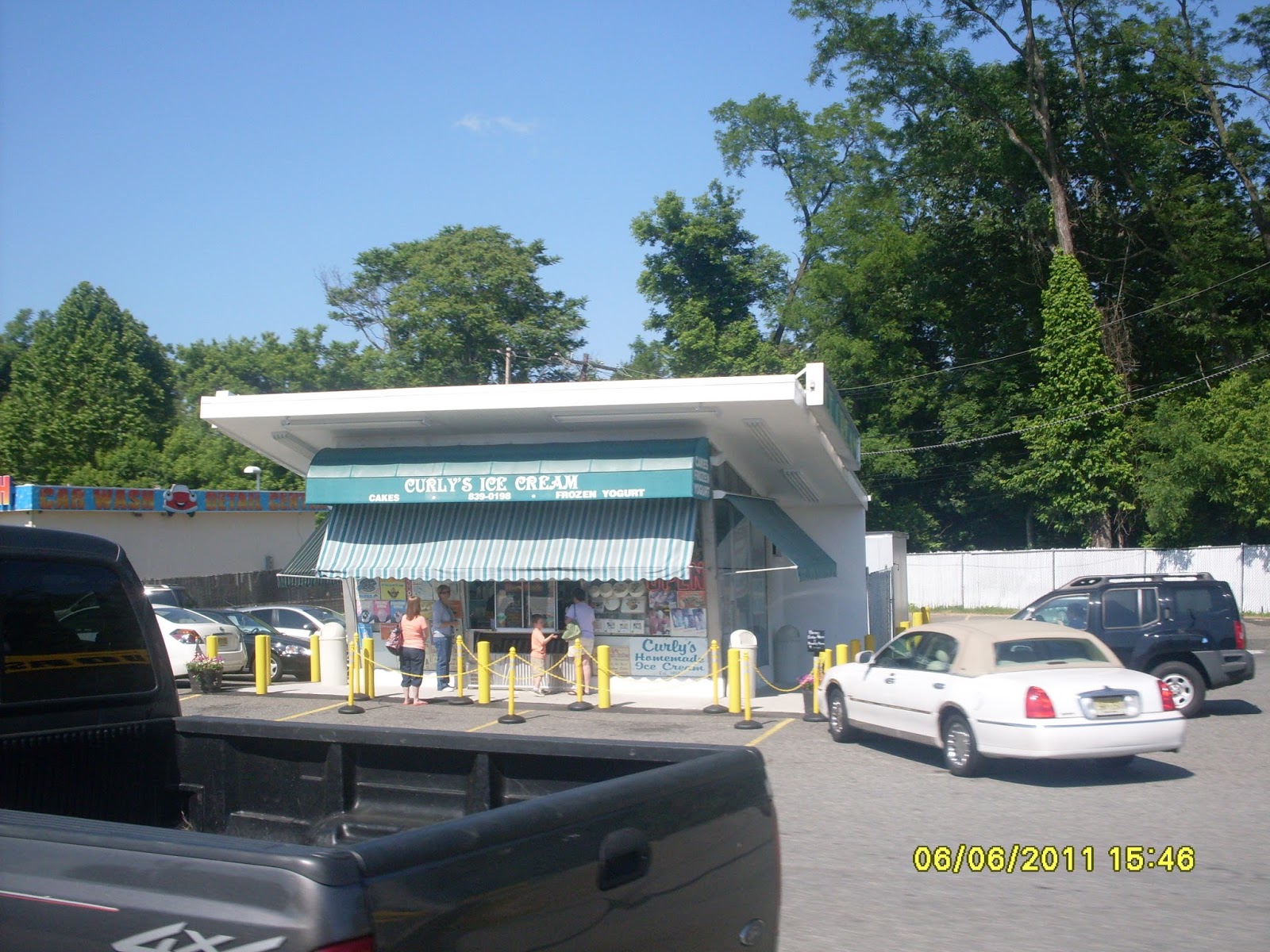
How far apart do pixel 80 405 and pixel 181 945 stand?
49074mm

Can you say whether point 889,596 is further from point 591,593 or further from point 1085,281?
point 1085,281

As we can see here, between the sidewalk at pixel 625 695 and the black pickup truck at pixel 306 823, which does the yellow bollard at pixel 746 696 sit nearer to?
the sidewalk at pixel 625 695

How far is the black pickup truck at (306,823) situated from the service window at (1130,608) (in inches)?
494

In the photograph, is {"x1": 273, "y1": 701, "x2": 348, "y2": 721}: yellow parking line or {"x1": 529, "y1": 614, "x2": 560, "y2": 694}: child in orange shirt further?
{"x1": 529, "y1": 614, "x2": 560, "y2": 694}: child in orange shirt

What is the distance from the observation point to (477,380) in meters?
51.7

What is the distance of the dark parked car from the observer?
22.4m

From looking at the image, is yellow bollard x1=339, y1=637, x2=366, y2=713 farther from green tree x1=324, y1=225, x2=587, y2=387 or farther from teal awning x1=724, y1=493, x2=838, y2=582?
green tree x1=324, y1=225, x2=587, y2=387

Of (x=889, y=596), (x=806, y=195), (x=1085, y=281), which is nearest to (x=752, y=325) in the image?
(x=806, y=195)

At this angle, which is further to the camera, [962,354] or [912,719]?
[962,354]

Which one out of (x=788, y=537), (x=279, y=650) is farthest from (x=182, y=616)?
(x=788, y=537)

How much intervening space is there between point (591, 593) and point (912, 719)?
8.64m

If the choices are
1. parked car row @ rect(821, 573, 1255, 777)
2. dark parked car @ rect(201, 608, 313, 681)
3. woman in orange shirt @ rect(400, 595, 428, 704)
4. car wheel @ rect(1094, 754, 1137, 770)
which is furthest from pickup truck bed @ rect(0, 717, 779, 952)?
dark parked car @ rect(201, 608, 313, 681)

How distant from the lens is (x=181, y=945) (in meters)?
2.30

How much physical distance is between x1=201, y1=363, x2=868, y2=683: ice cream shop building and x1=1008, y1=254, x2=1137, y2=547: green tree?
20635mm
